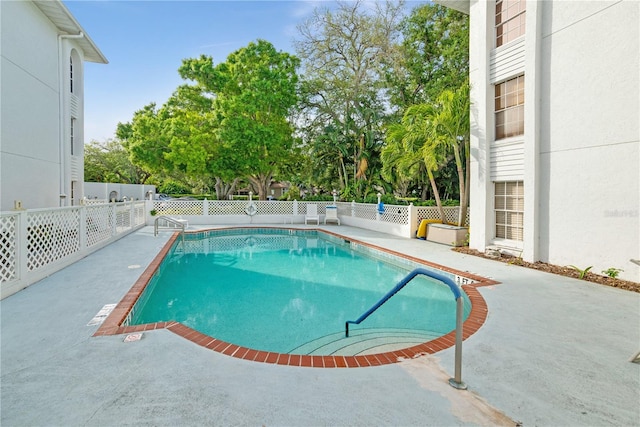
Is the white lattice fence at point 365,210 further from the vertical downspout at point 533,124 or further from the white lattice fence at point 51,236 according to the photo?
→ the white lattice fence at point 51,236

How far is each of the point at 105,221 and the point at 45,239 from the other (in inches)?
162

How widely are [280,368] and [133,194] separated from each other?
33.9 metres

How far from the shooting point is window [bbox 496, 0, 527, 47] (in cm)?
807

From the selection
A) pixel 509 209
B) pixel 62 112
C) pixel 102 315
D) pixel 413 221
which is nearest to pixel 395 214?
pixel 413 221

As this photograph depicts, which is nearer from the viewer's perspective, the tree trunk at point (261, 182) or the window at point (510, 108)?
the window at point (510, 108)

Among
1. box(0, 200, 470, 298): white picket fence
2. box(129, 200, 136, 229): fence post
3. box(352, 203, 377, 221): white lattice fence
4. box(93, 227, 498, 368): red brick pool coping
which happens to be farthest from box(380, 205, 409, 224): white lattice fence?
box(129, 200, 136, 229): fence post

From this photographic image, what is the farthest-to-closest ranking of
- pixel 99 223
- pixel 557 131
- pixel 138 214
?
1. pixel 138 214
2. pixel 99 223
3. pixel 557 131

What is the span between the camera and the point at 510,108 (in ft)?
27.7

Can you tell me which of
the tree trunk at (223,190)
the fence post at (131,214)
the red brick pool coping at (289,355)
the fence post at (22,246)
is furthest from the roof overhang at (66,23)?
the tree trunk at (223,190)

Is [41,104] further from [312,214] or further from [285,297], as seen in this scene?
[312,214]

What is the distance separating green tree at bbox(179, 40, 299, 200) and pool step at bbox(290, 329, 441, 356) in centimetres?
1513

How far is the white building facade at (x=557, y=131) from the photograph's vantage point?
5.95m

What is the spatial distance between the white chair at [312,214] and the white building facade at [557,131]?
32.0 feet

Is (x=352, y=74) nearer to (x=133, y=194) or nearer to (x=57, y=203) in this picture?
(x=57, y=203)
